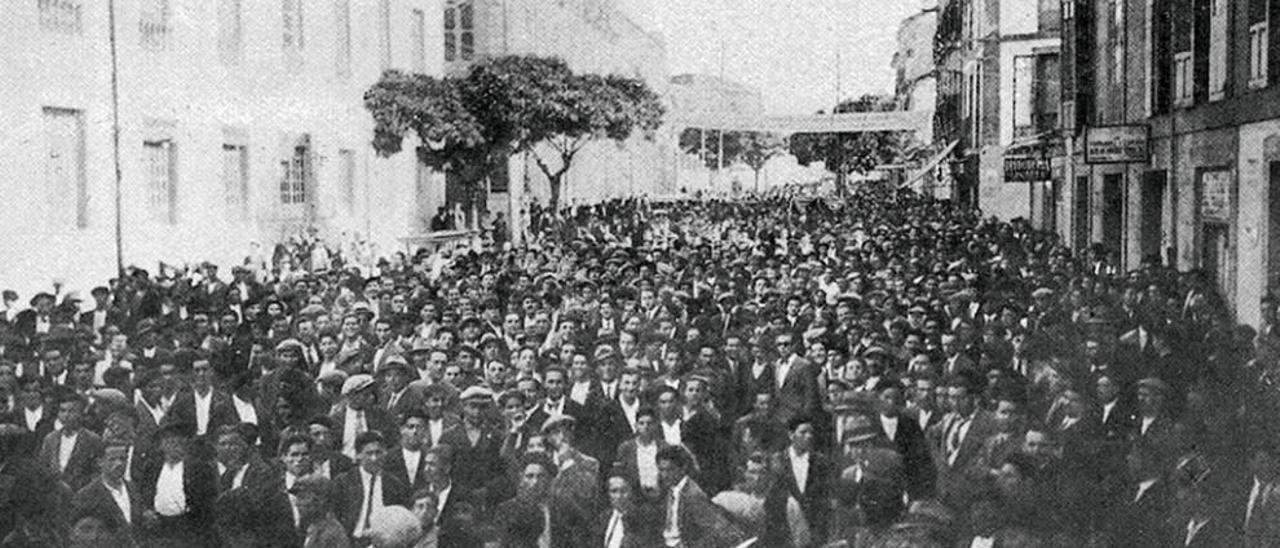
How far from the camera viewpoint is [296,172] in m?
30.1

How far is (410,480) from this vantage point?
7.65 metres

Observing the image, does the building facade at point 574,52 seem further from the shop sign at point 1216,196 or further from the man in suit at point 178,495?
the man in suit at point 178,495

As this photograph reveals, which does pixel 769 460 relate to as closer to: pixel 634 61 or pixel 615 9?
pixel 615 9

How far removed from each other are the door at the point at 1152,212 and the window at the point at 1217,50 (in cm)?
388

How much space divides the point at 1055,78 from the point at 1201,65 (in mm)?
18700

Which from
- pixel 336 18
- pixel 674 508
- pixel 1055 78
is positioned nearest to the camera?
pixel 674 508

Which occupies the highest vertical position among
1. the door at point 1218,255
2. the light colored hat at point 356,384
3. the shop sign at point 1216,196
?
the shop sign at point 1216,196

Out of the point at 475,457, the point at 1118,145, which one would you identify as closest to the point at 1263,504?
the point at 475,457

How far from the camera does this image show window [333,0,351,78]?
31.8 metres

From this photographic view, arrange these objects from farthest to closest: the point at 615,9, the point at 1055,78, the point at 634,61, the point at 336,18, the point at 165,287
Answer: the point at 634,61, the point at 615,9, the point at 1055,78, the point at 336,18, the point at 165,287

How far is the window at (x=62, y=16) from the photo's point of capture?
20719 mm

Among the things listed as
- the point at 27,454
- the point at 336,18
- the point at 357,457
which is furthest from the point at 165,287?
the point at 336,18

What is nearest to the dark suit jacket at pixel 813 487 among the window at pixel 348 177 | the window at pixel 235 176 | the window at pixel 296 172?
the window at pixel 235 176

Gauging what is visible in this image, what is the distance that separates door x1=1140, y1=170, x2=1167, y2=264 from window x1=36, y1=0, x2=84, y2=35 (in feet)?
50.3
